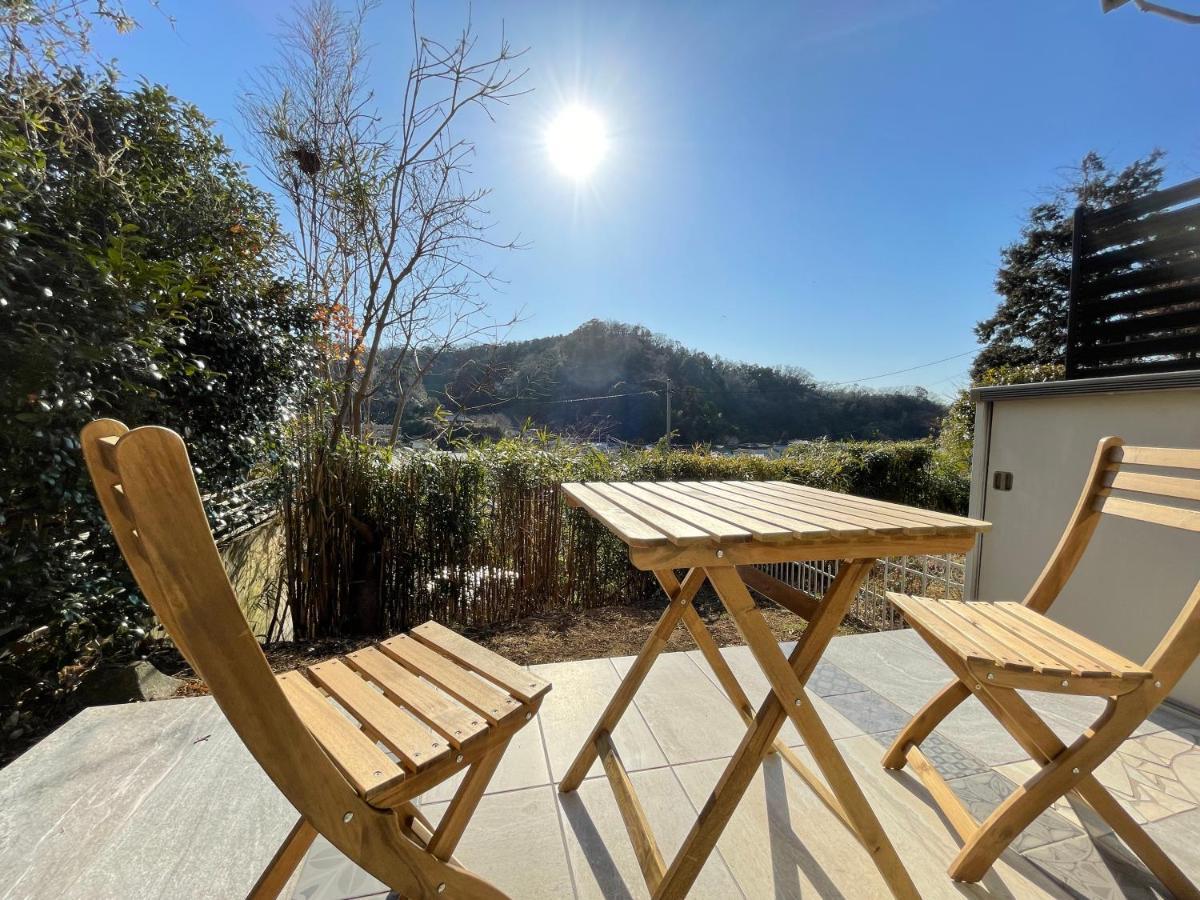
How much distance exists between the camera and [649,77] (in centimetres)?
359

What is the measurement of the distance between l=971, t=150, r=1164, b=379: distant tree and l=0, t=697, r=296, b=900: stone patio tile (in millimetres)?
16417

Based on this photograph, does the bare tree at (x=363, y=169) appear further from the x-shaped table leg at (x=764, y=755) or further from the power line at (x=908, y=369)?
the power line at (x=908, y=369)

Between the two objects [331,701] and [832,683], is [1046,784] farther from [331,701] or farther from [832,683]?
[331,701]

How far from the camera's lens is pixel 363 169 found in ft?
12.0

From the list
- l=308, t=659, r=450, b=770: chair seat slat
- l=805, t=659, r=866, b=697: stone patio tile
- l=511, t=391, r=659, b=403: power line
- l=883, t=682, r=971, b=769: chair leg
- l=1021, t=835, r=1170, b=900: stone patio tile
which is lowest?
l=805, t=659, r=866, b=697: stone patio tile

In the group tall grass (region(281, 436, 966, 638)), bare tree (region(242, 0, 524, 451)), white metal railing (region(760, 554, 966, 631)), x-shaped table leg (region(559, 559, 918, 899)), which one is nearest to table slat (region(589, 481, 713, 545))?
x-shaped table leg (region(559, 559, 918, 899))

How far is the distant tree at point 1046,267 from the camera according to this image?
12.6 metres

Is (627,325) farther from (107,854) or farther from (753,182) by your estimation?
(107,854)

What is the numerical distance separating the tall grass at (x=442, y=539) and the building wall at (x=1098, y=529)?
222cm

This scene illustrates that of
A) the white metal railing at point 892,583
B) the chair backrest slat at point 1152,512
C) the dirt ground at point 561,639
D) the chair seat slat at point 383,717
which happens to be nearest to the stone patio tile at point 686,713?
the dirt ground at point 561,639

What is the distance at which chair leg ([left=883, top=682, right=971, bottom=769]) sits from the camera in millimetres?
1462

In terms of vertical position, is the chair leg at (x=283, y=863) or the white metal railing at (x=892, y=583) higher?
the chair leg at (x=283, y=863)

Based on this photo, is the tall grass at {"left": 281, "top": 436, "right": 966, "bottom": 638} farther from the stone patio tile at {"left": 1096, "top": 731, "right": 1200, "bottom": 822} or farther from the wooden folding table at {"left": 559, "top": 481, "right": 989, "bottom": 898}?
the stone patio tile at {"left": 1096, "top": 731, "right": 1200, "bottom": 822}

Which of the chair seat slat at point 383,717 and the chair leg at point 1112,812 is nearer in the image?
the chair seat slat at point 383,717
